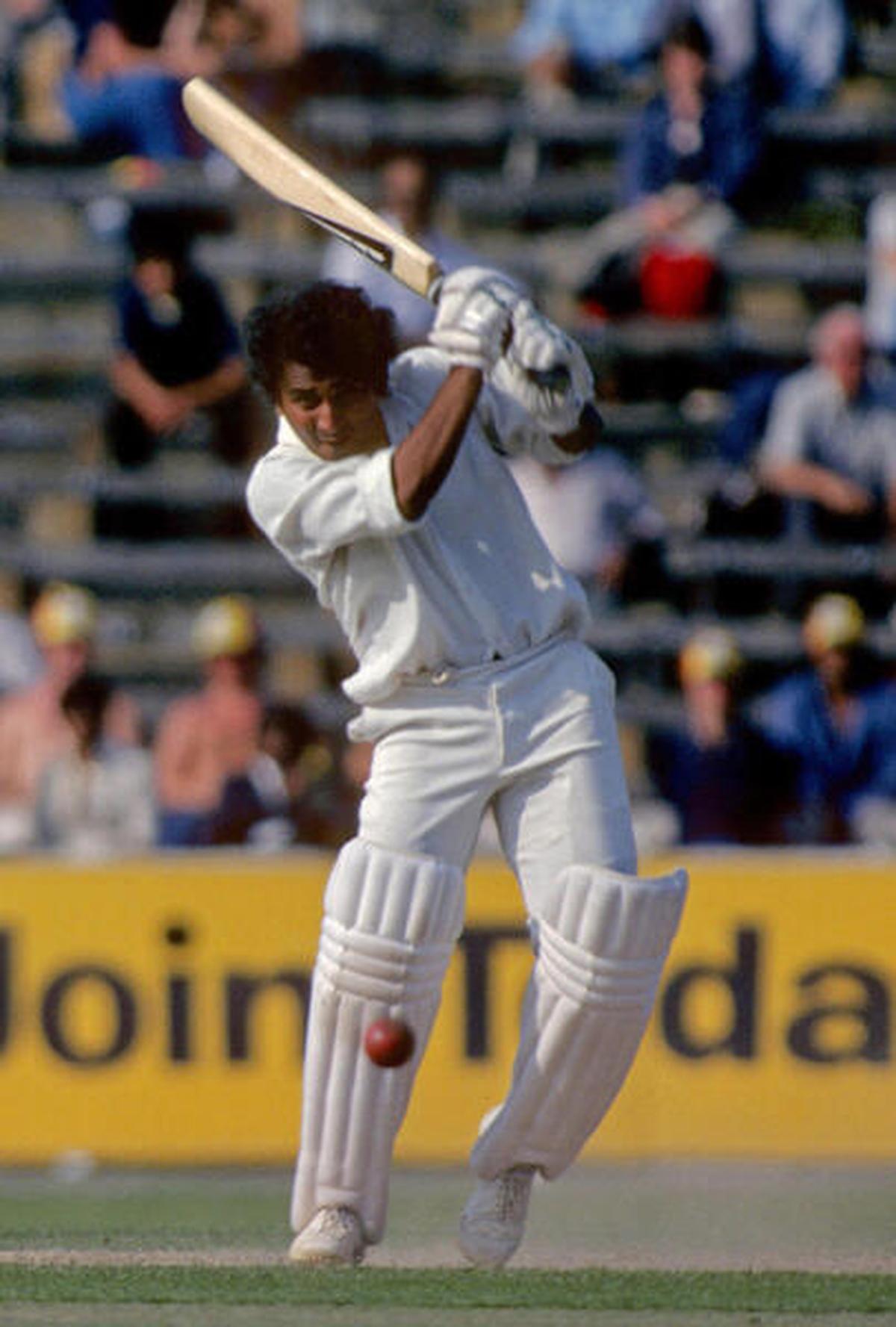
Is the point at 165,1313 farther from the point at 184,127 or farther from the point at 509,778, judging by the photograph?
the point at 184,127

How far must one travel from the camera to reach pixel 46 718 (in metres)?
9.71

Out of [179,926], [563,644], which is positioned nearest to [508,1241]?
[563,644]

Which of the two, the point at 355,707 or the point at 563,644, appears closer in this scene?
the point at 563,644

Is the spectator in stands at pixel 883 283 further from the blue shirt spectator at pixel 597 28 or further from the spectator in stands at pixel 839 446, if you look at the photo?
the blue shirt spectator at pixel 597 28

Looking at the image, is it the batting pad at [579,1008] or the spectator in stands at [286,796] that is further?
the spectator in stands at [286,796]

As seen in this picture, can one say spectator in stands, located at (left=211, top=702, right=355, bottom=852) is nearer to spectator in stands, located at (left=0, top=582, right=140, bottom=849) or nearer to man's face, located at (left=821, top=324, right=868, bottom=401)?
spectator in stands, located at (left=0, top=582, right=140, bottom=849)

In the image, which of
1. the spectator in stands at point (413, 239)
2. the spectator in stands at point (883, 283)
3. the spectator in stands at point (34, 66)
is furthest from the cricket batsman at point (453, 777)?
the spectator in stands at point (34, 66)

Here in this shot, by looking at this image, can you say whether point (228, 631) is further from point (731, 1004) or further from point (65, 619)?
point (731, 1004)

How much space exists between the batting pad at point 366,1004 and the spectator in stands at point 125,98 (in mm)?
7292

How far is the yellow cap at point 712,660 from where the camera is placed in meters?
9.66

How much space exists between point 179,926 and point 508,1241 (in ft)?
10.9

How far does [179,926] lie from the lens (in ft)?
28.4

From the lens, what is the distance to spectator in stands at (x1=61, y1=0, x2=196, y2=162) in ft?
40.1

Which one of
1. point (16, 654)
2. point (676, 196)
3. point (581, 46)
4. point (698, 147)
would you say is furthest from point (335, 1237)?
point (581, 46)
